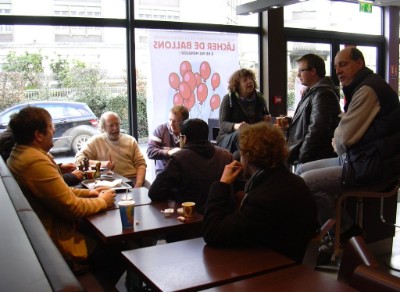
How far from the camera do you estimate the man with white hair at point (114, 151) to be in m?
4.20

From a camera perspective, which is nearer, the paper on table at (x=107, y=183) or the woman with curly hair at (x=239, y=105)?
the paper on table at (x=107, y=183)

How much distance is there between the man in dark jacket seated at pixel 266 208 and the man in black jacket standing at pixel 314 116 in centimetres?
172

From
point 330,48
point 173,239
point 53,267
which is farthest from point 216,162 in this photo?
point 330,48

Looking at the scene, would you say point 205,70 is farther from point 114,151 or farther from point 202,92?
point 114,151

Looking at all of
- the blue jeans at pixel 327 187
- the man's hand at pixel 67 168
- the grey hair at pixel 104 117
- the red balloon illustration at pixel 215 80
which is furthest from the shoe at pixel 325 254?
the red balloon illustration at pixel 215 80

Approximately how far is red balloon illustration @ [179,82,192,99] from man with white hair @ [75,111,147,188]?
5.25 feet

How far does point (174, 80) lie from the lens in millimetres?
5668

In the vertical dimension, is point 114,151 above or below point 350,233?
above

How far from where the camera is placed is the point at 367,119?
313cm

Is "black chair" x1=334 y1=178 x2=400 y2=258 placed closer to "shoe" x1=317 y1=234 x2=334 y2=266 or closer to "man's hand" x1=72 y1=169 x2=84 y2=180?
"shoe" x1=317 y1=234 x2=334 y2=266

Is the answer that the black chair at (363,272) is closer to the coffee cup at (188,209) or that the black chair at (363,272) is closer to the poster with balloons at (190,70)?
the coffee cup at (188,209)

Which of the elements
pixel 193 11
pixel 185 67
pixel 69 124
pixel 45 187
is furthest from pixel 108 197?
pixel 193 11

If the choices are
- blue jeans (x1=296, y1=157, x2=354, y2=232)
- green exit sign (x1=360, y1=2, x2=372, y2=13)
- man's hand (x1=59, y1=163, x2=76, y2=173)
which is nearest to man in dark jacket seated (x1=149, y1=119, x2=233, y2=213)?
blue jeans (x1=296, y1=157, x2=354, y2=232)

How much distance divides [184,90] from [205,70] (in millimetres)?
434
